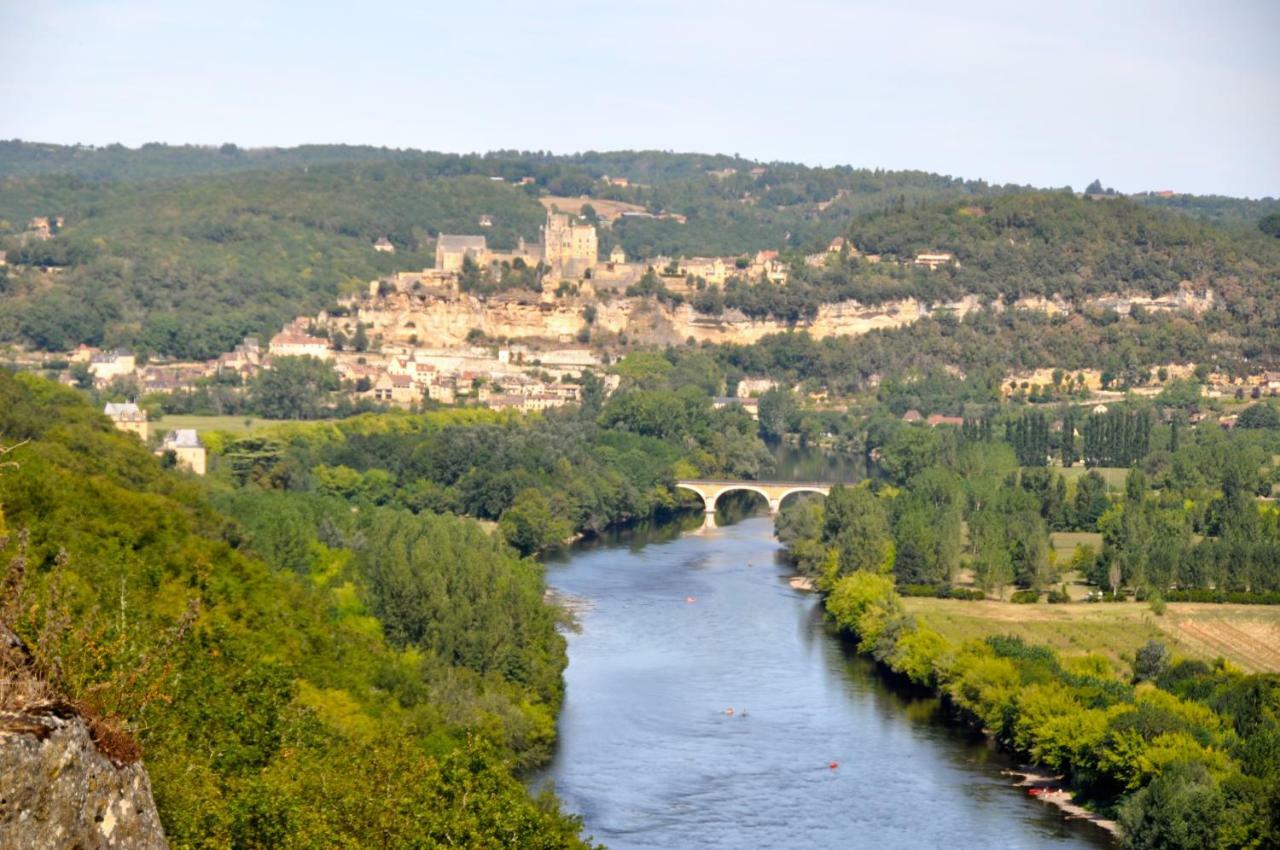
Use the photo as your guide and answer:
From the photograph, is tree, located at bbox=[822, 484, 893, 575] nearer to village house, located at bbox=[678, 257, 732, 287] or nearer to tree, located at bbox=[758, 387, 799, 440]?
tree, located at bbox=[758, 387, 799, 440]

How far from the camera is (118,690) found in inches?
232

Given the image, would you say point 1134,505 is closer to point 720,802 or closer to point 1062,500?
point 1062,500

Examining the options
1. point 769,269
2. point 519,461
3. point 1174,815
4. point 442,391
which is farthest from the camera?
point 769,269

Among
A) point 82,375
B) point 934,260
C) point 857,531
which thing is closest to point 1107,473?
point 857,531

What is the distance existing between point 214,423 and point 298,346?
24713 millimetres

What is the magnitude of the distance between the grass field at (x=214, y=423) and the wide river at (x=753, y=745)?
25.9 meters

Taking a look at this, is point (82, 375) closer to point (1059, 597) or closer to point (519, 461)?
point (519, 461)

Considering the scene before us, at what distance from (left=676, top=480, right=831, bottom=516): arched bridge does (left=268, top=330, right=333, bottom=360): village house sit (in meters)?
32.3

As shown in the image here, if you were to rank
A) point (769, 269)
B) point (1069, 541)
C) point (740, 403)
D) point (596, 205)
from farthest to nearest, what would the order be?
point (596, 205) < point (769, 269) < point (740, 403) < point (1069, 541)

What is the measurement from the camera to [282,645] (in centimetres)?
2558

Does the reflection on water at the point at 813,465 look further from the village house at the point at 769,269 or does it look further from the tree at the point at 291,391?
the village house at the point at 769,269

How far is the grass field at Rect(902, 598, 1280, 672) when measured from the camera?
40.8m

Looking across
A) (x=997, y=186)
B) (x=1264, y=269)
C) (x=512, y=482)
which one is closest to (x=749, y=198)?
(x=997, y=186)

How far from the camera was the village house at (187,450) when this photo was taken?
56250 millimetres
